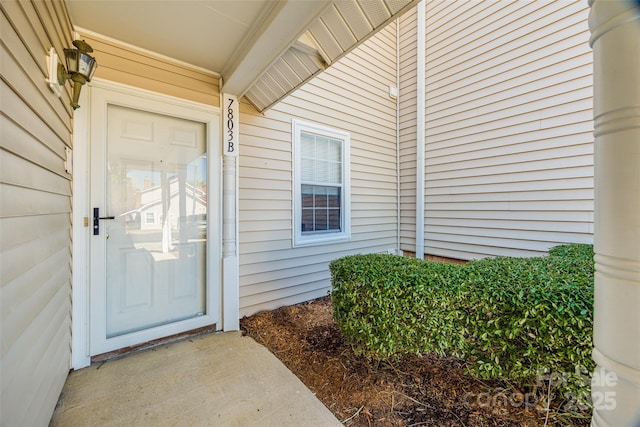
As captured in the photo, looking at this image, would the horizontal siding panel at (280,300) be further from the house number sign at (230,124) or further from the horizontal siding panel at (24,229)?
the horizontal siding panel at (24,229)

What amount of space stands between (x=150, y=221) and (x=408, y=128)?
429cm

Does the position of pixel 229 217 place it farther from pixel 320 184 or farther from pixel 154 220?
pixel 320 184

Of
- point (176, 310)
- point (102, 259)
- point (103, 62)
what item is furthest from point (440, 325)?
point (103, 62)

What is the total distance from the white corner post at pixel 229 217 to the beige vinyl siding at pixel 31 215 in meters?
1.20

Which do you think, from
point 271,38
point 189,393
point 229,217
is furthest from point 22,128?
point 189,393

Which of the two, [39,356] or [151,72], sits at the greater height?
[151,72]

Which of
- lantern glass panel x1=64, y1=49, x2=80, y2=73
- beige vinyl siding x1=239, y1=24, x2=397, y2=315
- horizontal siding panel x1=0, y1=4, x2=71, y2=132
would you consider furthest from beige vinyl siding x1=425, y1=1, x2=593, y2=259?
horizontal siding panel x1=0, y1=4, x2=71, y2=132

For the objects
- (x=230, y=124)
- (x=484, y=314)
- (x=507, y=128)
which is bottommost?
(x=484, y=314)

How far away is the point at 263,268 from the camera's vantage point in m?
3.21

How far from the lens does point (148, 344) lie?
241cm

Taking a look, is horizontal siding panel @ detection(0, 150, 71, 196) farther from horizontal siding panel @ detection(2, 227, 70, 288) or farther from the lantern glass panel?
the lantern glass panel

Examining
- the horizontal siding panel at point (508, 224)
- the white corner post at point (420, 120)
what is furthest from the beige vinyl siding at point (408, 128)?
the horizontal siding panel at point (508, 224)

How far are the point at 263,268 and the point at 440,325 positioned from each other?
208cm

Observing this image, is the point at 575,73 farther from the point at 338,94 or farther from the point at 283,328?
the point at 283,328
